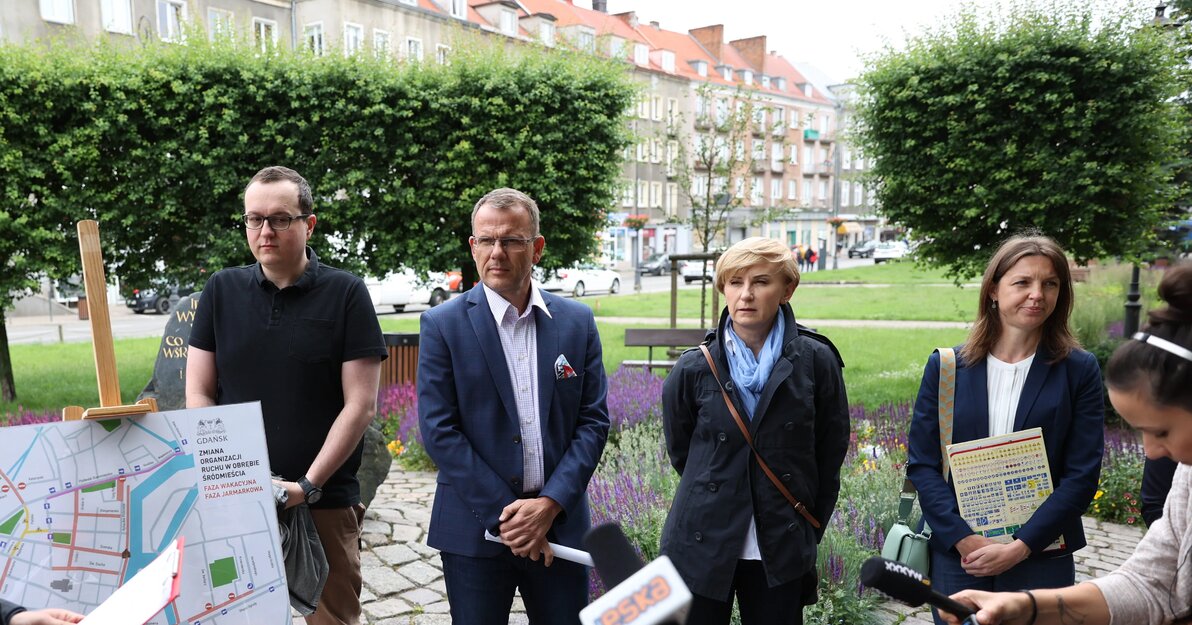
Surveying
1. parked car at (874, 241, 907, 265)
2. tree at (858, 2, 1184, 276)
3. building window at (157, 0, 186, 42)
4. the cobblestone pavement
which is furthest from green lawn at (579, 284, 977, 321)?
parked car at (874, 241, 907, 265)

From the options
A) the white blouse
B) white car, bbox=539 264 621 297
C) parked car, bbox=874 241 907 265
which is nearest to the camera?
the white blouse

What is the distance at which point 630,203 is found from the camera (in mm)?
53188

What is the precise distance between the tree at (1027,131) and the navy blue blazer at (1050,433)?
22.0 feet

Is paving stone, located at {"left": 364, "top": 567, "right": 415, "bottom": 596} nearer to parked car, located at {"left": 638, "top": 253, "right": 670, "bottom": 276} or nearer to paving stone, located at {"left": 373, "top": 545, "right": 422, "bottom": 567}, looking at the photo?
paving stone, located at {"left": 373, "top": 545, "right": 422, "bottom": 567}

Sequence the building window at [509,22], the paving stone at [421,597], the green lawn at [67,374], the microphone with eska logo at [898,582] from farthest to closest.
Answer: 1. the building window at [509,22]
2. the green lawn at [67,374]
3. the paving stone at [421,597]
4. the microphone with eska logo at [898,582]

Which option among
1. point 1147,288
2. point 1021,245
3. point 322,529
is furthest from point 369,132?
point 1147,288

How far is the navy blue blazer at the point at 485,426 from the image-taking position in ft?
9.46

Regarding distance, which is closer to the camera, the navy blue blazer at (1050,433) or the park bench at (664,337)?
the navy blue blazer at (1050,433)

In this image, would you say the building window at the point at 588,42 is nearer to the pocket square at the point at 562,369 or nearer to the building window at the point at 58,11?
the pocket square at the point at 562,369

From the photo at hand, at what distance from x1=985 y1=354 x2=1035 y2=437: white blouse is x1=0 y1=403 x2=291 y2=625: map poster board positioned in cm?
262

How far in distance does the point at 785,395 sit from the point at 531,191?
885 centimetres

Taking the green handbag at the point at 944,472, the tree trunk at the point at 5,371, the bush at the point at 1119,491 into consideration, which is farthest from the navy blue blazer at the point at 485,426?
the tree trunk at the point at 5,371

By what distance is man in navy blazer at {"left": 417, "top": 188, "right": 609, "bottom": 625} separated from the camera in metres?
2.89

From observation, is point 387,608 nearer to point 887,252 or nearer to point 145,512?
point 145,512
